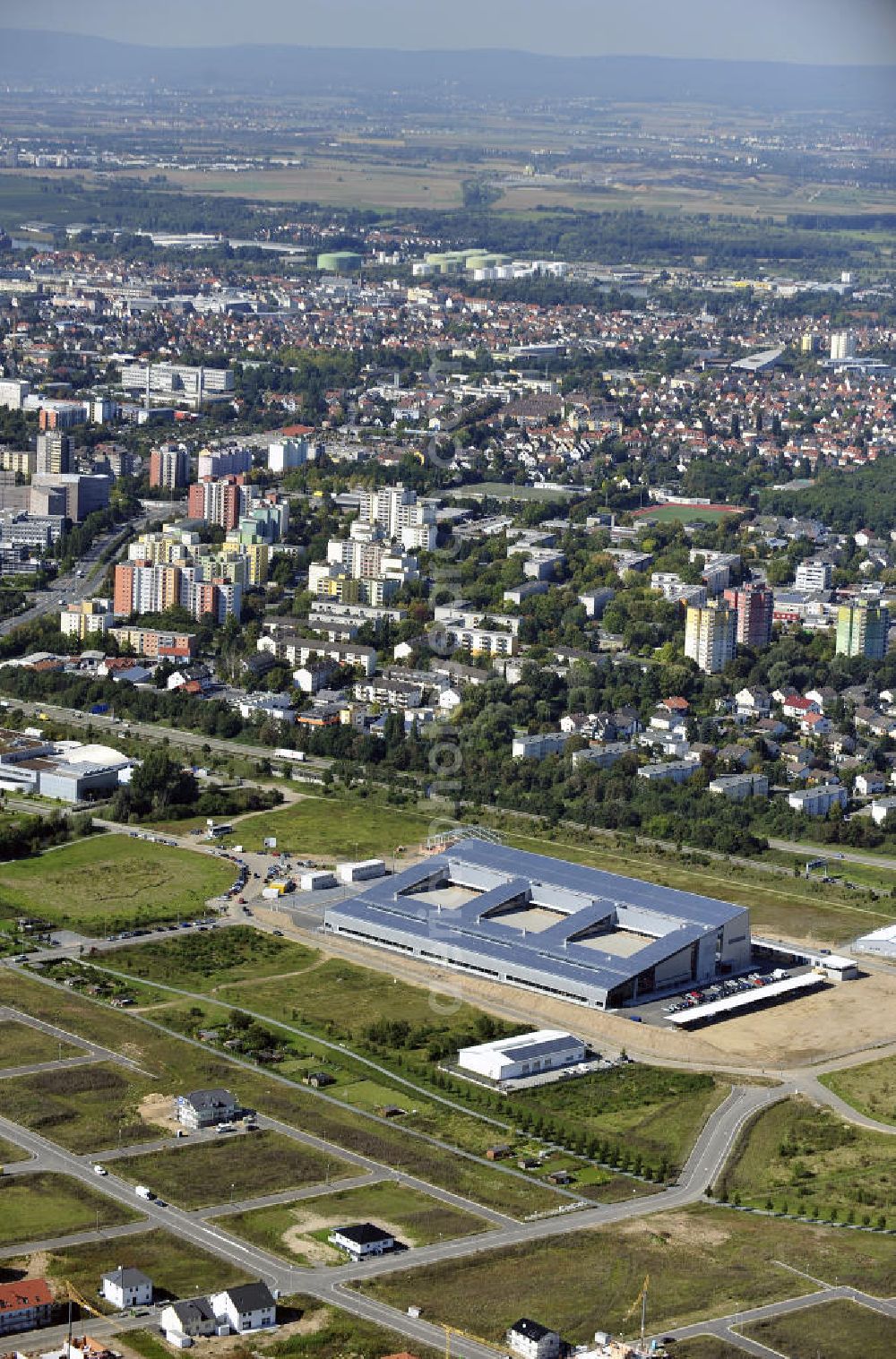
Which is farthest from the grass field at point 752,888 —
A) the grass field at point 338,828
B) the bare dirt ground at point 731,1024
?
the bare dirt ground at point 731,1024

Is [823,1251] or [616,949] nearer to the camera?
[823,1251]

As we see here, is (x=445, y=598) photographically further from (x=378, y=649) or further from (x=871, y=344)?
(x=871, y=344)

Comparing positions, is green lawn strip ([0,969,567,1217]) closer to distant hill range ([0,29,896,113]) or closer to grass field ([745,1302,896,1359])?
grass field ([745,1302,896,1359])

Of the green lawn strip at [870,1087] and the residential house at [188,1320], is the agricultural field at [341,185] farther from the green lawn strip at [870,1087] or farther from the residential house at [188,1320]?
the residential house at [188,1320]

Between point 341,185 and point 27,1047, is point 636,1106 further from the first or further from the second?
point 341,185

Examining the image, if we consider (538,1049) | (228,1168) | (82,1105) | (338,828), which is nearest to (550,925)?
(538,1049)

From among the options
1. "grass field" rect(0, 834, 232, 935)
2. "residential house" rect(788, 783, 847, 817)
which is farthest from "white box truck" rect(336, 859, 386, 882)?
"residential house" rect(788, 783, 847, 817)

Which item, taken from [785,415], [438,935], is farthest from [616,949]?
[785,415]
